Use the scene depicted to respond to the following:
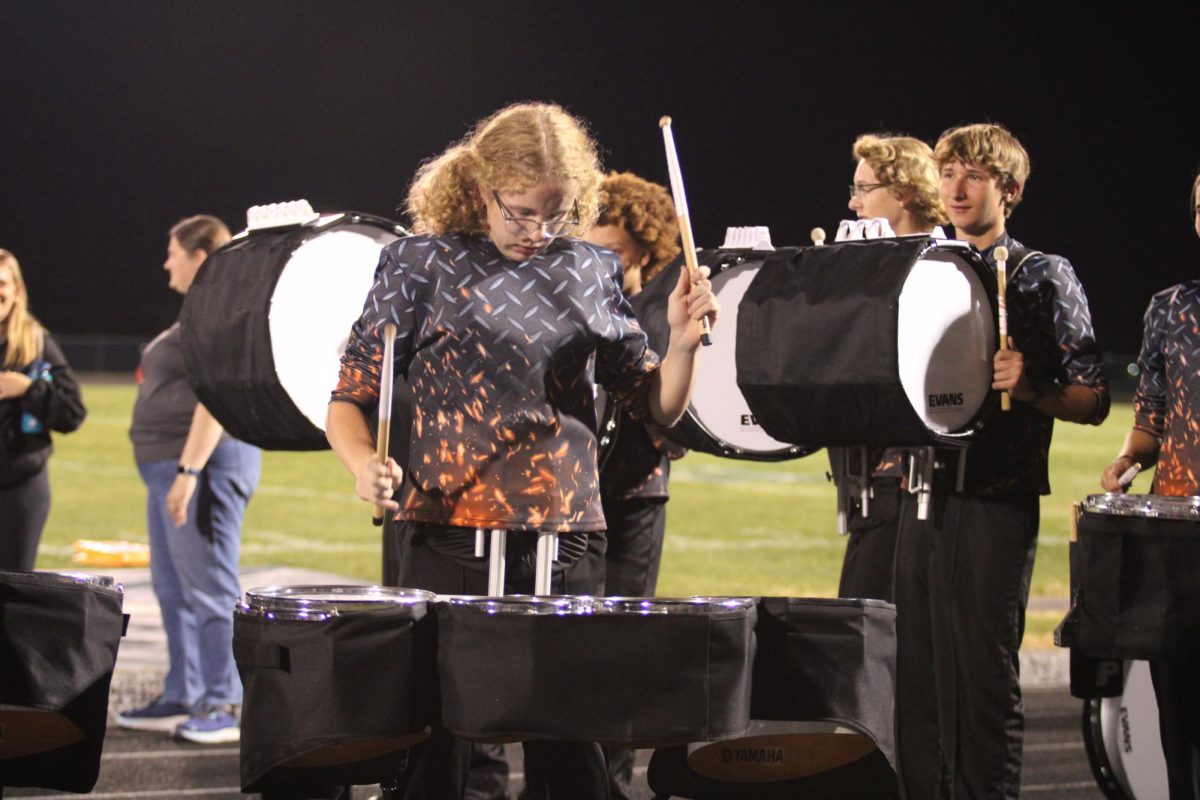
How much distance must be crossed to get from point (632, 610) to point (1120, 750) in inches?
87.8

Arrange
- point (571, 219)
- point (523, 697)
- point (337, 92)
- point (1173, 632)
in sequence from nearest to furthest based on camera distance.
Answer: point (523, 697), point (571, 219), point (1173, 632), point (337, 92)

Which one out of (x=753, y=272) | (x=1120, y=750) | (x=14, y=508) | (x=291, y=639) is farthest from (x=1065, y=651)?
(x=291, y=639)

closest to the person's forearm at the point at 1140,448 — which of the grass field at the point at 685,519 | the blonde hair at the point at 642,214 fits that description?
the blonde hair at the point at 642,214

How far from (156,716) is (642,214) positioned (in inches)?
111

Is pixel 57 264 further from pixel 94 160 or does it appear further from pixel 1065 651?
pixel 1065 651

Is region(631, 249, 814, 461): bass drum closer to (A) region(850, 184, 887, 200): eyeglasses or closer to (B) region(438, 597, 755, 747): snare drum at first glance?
(A) region(850, 184, 887, 200): eyeglasses

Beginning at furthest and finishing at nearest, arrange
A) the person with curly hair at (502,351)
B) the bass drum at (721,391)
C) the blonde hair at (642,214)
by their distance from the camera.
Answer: the blonde hair at (642,214)
the bass drum at (721,391)
the person with curly hair at (502,351)

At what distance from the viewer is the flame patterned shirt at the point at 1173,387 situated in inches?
156

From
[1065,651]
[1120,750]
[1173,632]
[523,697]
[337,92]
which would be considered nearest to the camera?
[523,697]

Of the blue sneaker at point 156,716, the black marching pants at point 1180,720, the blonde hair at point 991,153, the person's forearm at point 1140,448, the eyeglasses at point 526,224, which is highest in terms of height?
the blonde hair at point 991,153

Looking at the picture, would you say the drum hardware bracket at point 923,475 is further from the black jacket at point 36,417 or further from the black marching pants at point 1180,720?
the black jacket at point 36,417

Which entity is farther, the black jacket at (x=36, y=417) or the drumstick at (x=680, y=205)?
the black jacket at (x=36, y=417)

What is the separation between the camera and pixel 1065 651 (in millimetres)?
7988

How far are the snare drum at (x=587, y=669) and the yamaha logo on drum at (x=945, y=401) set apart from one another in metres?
1.28
